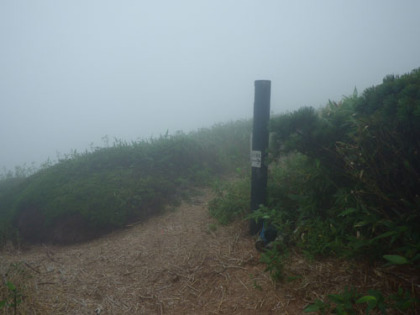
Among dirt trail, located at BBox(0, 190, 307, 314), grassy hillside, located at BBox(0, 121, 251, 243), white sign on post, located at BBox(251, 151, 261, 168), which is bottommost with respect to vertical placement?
dirt trail, located at BBox(0, 190, 307, 314)

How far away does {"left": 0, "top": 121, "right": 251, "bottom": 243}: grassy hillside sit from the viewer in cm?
495

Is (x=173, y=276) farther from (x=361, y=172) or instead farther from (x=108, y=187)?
(x=108, y=187)

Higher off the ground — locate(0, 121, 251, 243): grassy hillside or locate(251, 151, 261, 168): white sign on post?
locate(251, 151, 261, 168): white sign on post

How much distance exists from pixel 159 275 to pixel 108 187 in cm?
243

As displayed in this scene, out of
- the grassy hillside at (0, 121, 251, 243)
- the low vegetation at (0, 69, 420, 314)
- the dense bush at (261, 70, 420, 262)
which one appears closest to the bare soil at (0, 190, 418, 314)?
the low vegetation at (0, 69, 420, 314)

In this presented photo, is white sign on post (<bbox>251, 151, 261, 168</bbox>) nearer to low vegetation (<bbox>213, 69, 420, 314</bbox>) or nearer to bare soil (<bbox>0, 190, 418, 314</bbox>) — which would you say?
low vegetation (<bbox>213, 69, 420, 314</bbox>)

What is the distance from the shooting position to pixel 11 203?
603cm

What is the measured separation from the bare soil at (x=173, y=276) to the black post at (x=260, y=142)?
0.50 m

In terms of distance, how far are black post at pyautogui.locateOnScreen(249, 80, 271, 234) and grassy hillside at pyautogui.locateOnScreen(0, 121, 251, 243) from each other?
2071 mm

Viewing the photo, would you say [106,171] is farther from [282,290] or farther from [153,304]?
[282,290]

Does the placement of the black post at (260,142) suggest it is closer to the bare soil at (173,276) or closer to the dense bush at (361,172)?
the dense bush at (361,172)

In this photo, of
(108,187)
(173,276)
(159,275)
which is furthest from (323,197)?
(108,187)

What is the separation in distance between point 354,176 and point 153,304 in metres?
2.26

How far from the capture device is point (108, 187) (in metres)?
5.41
